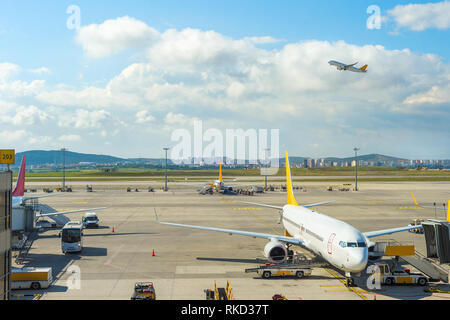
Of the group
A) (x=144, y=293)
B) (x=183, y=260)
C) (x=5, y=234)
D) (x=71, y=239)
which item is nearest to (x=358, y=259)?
(x=144, y=293)

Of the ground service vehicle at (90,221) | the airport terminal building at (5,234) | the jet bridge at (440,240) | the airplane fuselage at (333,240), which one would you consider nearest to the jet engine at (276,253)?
the airplane fuselage at (333,240)

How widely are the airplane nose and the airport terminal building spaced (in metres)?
19.0

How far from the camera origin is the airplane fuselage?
78.2 ft

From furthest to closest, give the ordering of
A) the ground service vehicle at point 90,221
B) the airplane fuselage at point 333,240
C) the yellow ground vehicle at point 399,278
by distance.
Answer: the ground service vehicle at point 90,221
the yellow ground vehicle at point 399,278
the airplane fuselage at point 333,240

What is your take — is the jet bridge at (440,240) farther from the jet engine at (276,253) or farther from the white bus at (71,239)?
the white bus at (71,239)

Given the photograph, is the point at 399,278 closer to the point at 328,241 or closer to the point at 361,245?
the point at 361,245

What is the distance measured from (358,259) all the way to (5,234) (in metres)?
19.5

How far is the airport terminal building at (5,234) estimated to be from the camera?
53.3 feet

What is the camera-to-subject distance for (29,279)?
25844mm

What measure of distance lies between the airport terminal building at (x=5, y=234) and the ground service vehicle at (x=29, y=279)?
32.5ft

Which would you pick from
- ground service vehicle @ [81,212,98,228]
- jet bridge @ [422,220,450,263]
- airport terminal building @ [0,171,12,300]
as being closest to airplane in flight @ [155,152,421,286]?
jet bridge @ [422,220,450,263]

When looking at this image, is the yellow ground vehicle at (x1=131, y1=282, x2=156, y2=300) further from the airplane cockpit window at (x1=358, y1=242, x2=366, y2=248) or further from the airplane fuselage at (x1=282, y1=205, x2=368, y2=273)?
the airplane cockpit window at (x1=358, y1=242, x2=366, y2=248)

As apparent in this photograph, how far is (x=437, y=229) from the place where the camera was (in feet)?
95.9
